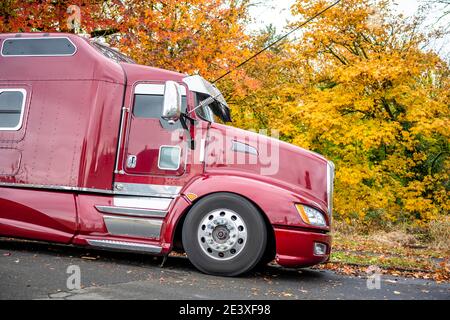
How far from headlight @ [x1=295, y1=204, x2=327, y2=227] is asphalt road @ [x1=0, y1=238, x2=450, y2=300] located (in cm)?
76

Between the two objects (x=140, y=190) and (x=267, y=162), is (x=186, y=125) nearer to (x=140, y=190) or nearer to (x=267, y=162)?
(x=140, y=190)

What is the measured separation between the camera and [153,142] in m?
6.50

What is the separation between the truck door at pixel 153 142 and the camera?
21.1 ft

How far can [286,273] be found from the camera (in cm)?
702

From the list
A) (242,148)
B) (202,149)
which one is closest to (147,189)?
(202,149)

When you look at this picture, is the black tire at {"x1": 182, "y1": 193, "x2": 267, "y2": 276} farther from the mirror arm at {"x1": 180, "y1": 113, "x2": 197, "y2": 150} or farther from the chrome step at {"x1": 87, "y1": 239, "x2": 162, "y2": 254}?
the mirror arm at {"x1": 180, "y1": 113, "x2": 197, "y2": 150}

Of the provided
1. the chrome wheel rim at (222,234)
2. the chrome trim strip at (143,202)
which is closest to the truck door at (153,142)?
the chrome trim strip at (143,202)

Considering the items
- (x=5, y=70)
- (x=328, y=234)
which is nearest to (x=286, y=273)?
(x=328, y=234)

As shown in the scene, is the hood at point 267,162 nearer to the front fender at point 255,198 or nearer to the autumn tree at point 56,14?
the front fender at point 255,198

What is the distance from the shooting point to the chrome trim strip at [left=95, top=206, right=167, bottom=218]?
6252mm

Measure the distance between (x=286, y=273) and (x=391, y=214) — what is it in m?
11.1

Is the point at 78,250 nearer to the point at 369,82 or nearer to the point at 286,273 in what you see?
the point at 286,273

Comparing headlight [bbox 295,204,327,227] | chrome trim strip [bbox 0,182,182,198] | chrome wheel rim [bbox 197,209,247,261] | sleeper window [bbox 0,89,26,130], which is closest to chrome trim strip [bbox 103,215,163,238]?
chrome trim strip [bbox 0,182,182,198]

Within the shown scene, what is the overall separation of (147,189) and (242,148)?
1.32 metres
